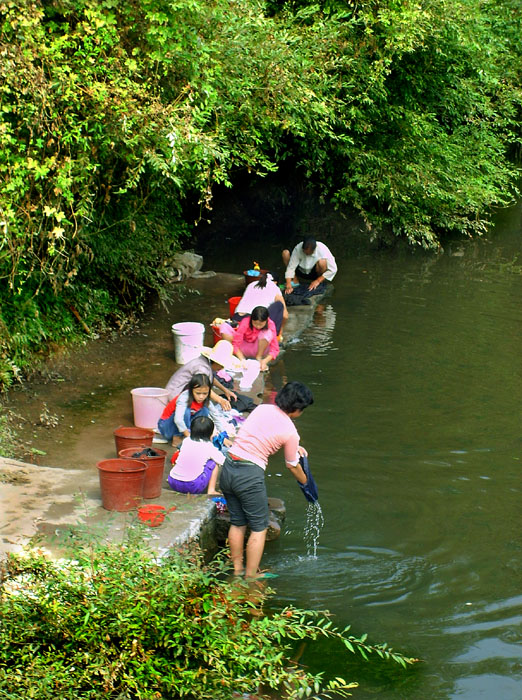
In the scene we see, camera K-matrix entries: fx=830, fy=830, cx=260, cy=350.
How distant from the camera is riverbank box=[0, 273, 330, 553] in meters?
5.80

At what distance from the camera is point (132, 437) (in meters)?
7.25

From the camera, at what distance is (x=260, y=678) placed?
14.6 ft

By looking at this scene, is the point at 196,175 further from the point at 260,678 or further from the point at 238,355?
the point at 260,678

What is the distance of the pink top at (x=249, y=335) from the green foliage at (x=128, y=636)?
5.64 m

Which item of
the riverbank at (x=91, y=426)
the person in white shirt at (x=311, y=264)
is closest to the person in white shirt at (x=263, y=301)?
the riverbank at (x=91, y=426)

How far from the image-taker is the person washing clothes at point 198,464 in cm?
659

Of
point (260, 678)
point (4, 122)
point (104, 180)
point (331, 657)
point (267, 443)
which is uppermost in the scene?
point (4, 122)

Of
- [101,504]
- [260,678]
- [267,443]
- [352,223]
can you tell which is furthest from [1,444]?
[352,223]

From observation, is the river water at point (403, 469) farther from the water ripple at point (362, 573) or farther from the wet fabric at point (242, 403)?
the wet fabric at point (242, 403)

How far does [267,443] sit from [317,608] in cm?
120

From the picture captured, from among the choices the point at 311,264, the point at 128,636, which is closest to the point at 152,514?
the point at 128,636

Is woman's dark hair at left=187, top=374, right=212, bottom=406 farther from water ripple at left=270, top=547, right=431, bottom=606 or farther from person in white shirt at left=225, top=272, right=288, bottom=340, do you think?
person in white shirt at left=225, top=272, right=288, bottom=340

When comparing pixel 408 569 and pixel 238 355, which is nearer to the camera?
pixel 408 569

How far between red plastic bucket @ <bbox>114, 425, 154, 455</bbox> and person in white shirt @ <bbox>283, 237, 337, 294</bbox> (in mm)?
6544
